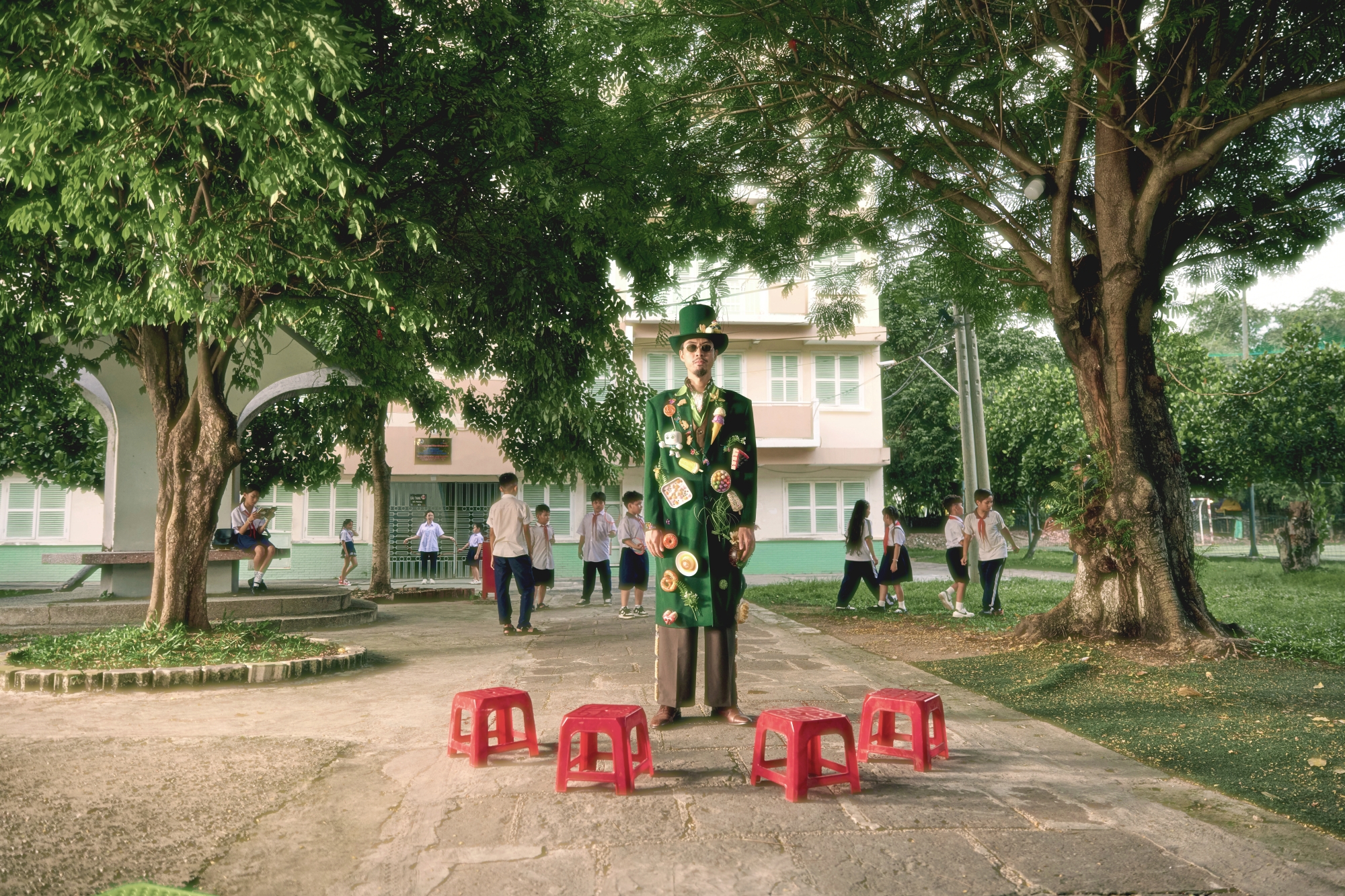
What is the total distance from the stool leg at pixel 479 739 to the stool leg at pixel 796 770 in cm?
159

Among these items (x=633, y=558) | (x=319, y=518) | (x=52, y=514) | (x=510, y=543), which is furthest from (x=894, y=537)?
(x=52, y=514)

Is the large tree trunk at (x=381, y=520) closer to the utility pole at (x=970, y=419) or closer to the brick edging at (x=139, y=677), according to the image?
the brick edging at (x=139, y=677)

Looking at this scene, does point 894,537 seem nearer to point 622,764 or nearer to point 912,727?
point 912,727

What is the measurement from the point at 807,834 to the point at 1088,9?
6.96 metres

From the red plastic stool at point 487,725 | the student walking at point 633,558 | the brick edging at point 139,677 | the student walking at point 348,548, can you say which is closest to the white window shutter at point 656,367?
the student walking at point 348,548

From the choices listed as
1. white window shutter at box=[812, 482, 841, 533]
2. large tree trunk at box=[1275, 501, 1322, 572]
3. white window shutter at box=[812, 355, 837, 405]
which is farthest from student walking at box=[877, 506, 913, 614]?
white window shutter at box=[812, 355, 837, 405]

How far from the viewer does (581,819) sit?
3779mm

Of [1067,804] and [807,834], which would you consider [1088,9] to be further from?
[807,834]

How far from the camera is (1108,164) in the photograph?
8.71 metres

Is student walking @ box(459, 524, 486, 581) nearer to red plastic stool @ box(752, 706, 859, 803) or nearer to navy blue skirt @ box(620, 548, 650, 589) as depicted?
navy blue skirt @ box(620, 548, 650, 589)

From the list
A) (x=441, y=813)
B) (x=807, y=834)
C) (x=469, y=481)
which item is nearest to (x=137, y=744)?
(x=441, y=813)

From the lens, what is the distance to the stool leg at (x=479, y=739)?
4672 mm

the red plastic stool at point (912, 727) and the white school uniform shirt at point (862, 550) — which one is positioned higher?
the white school uniform shirt at point (862, 550)

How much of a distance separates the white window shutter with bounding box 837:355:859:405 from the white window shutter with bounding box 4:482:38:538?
74.2 feet
